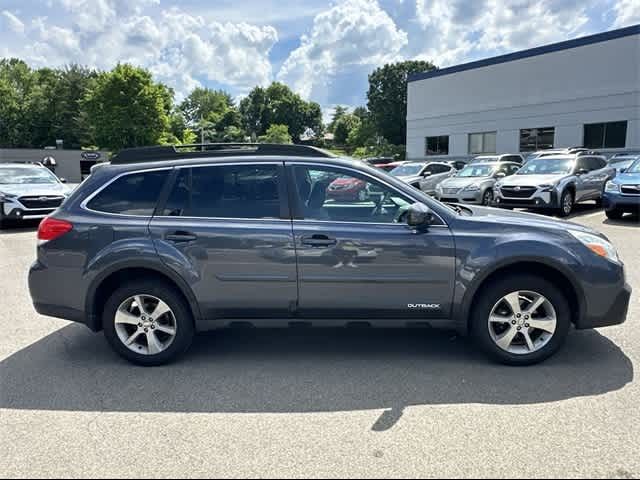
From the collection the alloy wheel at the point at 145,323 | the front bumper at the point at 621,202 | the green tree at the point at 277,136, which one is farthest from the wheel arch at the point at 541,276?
the green tree at the point at 277,136

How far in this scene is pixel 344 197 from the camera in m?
3.86

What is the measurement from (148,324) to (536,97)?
28910 millimetres

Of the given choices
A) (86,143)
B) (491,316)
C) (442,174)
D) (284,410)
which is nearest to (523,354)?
(491,316)

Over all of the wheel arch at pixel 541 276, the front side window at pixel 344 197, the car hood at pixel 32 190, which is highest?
the front side window at pixel 344 197

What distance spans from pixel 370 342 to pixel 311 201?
57.2 inches

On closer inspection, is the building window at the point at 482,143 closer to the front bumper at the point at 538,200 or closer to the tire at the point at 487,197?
the tire at the point at 487,197

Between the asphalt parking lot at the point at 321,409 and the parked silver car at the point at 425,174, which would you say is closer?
the asphalt parking lot at the point at 321,409

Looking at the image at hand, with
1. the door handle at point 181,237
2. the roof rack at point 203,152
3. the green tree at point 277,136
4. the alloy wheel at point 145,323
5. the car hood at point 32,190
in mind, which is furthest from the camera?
the green tree at point 277,136

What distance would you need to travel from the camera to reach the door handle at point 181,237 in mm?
3687

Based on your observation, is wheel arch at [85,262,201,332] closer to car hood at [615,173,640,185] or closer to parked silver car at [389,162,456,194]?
car hood at [615,173,640,185]

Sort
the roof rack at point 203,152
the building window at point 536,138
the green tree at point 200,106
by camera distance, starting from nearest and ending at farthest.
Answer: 1. the roof rack at point 203,152
2. the building window at point 536,138
3. the green tree at point 200,106

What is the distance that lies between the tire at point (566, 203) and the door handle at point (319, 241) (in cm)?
1021

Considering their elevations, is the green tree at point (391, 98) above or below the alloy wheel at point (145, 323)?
above

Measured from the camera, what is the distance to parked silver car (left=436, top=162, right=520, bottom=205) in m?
13.8
